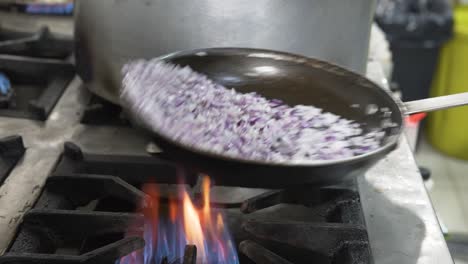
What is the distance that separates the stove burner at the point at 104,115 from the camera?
614mm

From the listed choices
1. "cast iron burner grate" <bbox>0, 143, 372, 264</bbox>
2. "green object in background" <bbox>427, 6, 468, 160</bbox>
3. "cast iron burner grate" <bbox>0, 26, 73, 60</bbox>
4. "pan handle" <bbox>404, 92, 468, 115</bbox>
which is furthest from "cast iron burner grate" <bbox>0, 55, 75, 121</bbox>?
"green object in background" <bbox>427, 6, 468, 160</bbox>

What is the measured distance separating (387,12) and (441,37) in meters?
0.15

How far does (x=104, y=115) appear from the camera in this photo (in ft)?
2.04

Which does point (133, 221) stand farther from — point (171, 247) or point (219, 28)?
point (219, 28)

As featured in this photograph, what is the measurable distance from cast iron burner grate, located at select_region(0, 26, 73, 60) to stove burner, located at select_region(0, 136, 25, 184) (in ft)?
0.78

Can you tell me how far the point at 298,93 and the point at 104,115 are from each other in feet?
0.72

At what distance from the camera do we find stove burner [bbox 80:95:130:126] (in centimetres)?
61

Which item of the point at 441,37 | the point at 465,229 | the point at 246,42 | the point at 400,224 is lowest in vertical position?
the point at 465,229

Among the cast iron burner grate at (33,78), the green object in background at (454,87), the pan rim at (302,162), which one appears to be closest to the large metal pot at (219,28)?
the pan rim at (302,162)

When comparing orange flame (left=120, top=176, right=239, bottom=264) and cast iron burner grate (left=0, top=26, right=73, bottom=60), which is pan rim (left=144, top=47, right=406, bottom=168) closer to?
orange flame (left=120, top=176, right=239, bottom=264)

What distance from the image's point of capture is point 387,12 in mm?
1410

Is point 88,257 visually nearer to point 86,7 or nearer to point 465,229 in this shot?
point 86,7

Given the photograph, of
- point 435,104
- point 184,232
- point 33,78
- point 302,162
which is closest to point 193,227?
point 184,232

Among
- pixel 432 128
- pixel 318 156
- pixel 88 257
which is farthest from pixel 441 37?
pixel 88 257
